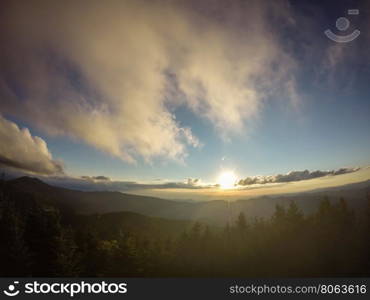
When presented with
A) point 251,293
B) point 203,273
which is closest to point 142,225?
point 203,273

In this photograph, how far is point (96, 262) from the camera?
17.7 meters

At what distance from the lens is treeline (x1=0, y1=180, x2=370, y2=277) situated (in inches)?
502

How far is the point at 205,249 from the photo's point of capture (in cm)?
2550

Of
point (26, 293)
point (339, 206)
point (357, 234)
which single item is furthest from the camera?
point (339, 206)

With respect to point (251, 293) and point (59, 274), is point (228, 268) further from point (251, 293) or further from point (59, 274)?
point (251, 293)

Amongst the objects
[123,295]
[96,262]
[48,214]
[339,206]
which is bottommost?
[123,295]

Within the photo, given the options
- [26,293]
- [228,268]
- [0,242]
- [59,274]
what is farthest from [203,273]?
[26,293]

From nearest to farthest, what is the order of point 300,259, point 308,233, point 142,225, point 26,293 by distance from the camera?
1. point 26,293
2. point 300,259
3. point 308,233
4. point 142,225

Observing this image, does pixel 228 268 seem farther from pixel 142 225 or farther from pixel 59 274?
pixel 142 225

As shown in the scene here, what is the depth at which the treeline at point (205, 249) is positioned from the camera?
12758 millimetres

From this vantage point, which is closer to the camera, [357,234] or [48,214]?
[48,214]

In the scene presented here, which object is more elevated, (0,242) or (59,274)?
(0,242)

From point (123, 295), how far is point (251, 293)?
11.9 ft

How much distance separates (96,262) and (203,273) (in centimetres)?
920
